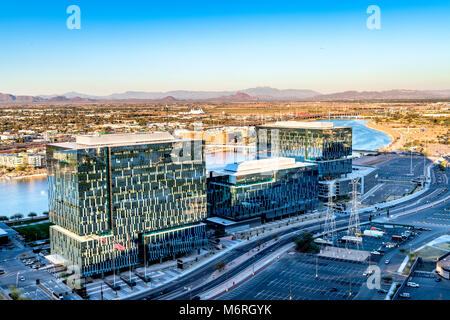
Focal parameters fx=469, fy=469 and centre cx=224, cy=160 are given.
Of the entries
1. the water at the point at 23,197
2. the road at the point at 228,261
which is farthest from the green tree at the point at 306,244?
the water at the point at 23,197

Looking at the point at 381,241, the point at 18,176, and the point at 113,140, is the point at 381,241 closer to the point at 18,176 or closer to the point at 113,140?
the point at 113,140

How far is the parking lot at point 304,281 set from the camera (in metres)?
10.9

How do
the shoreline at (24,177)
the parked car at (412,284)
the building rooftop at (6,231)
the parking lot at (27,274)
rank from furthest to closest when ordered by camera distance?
the shoreline at (24,177) < the building rooftop at (6,231) < the parking lot at (27,274) < the parked car at (412,284)

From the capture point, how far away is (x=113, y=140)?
12.9 m

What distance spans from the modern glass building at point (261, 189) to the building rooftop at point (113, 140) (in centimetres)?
442

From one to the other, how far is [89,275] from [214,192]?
6567 millimetres

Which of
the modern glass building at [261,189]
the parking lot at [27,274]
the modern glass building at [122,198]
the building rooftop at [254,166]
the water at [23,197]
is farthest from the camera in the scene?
the water at [23,197]

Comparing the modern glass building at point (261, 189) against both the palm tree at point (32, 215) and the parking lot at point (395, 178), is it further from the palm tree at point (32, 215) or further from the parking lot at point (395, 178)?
the palm tree at point (32, 215)

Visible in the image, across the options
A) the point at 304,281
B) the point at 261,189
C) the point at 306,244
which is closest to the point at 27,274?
the point at 304,281

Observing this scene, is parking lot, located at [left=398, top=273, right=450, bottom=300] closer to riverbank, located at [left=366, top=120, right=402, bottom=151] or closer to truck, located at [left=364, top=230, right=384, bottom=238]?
truck, located at [left=364, top=230, right=384, bottom=238]

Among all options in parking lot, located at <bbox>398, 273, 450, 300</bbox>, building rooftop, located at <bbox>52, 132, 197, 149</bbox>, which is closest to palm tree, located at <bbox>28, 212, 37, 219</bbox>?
→ building rooftop, located at <bbox>52, 132, 197, 149</bbox>

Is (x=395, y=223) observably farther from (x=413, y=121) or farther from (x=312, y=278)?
(x=413, y=121)
